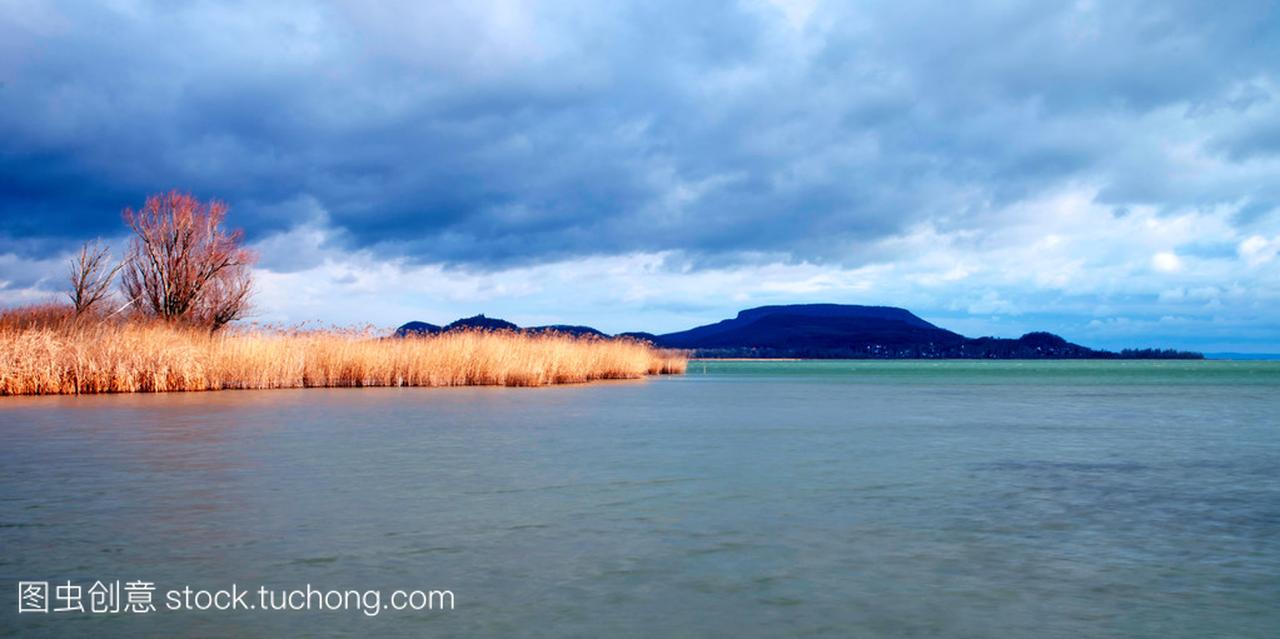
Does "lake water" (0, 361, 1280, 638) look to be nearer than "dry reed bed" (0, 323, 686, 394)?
Yes

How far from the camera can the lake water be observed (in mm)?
3805

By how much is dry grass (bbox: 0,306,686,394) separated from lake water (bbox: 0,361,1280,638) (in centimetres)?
786

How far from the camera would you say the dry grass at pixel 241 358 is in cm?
1869

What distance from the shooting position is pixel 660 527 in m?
5.55

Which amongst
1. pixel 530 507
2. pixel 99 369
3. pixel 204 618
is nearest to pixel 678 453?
pixel 530 507

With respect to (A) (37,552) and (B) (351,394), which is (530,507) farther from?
(B) (351,394)

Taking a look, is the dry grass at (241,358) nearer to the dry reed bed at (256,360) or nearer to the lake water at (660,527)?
the dry reed bed at (256,360)

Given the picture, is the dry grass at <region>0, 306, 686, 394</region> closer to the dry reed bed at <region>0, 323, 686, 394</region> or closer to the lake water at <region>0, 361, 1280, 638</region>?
the dry reed bed at <region>0, 323, 686, 394</region>

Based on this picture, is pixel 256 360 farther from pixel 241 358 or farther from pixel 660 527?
pixel 660 527

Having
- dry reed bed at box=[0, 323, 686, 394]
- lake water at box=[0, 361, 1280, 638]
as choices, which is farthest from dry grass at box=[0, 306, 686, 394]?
lake water at box=[0, 361, 1280, 638]

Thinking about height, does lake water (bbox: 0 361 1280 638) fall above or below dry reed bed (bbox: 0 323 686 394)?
below

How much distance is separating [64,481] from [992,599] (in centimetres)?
669

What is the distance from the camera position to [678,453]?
9.45 meters

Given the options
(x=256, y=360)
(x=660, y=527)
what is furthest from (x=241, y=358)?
(x=660, y=527)
